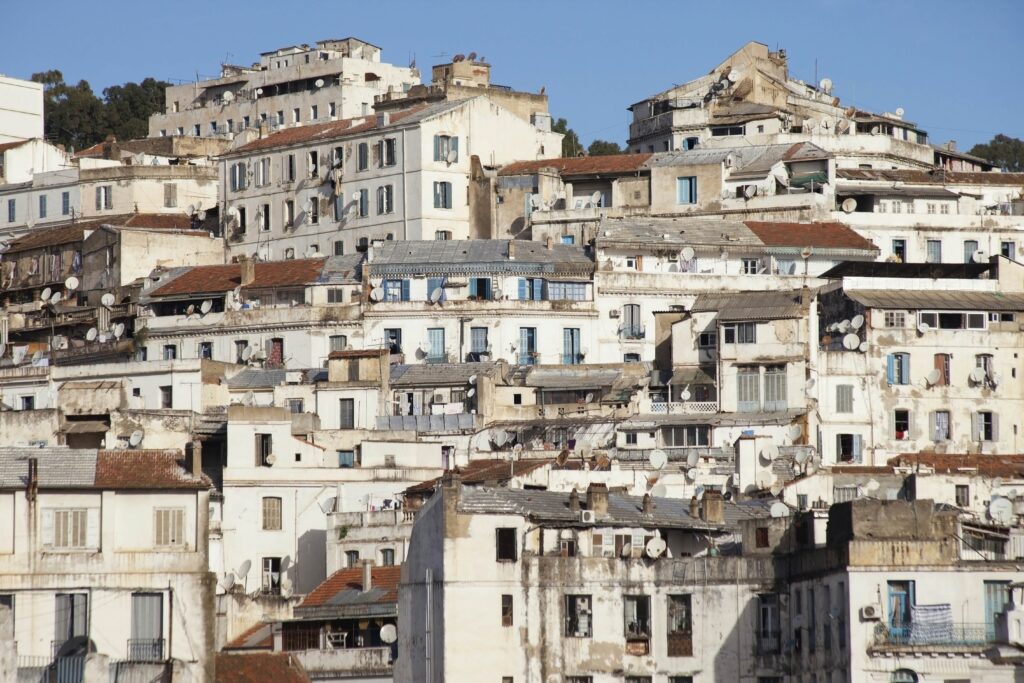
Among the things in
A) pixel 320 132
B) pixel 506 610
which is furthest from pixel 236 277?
pixel 506 610

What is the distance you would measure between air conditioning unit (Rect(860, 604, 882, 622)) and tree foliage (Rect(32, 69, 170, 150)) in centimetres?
10608

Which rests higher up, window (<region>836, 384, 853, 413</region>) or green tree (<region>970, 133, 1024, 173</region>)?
green tree (<region>970, 133, 1024, 173</region>)

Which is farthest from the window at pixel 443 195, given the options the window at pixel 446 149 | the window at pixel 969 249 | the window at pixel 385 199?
the window at pixel 969 249

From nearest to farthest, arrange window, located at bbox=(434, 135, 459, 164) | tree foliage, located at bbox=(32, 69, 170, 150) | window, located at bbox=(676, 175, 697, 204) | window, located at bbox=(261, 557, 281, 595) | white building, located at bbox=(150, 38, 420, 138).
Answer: window, located at bbox=(261, 557, 281, 595) → window, located at bbox=(676, 175, 697, 204) → window, located at bbox=(434, 135, 459, 164) → white building, located at bbox=(150, 38, 420, 138) → tree foliage, located at bbox=(32, 69, 170, 150)

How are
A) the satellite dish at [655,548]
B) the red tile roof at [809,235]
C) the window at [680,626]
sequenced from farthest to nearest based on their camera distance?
the red tile roof at [809,235], the satellite dish at [655,548], the window at [680,626]

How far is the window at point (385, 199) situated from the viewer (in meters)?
104

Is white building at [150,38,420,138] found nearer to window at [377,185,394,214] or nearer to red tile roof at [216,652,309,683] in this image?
window at [377,185,394,214]

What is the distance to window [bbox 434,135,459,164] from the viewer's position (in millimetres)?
104000

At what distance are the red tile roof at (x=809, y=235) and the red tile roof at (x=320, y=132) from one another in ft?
59.9

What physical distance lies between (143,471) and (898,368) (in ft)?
106

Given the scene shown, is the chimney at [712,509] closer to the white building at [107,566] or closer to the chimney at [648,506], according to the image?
the chimney at [648,506]

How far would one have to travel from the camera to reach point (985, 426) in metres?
85.8

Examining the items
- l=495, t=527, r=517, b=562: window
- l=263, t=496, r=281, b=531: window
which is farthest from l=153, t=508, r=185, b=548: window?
l=263, t=496, r=281, b=531: window

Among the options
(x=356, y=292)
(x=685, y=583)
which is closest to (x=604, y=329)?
(x=356, y=292)
